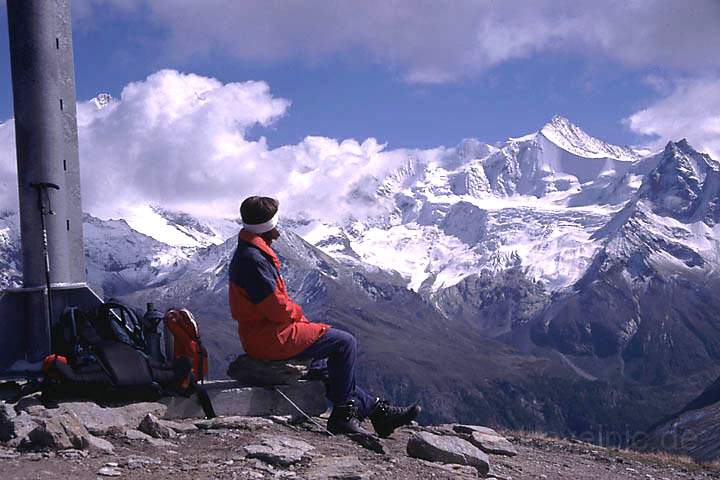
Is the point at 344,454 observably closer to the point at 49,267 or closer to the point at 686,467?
the point at 49,267

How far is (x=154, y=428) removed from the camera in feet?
39.4

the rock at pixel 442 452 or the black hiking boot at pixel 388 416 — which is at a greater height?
the black hiking boot at pixel 388 416

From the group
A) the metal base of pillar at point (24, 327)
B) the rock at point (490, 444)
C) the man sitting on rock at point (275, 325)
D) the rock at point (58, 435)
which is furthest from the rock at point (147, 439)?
the rock at point (490, 444)

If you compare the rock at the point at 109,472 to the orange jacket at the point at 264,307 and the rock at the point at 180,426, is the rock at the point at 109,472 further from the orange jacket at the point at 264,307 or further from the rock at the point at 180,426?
the orange jacket at the point at 264,307

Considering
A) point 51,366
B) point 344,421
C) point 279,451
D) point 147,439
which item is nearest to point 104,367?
point 51,366

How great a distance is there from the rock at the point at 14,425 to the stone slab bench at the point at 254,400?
2.43m

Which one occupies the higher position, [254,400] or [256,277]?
[256,277]

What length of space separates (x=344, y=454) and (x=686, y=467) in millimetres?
10310

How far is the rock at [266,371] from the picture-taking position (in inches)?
542

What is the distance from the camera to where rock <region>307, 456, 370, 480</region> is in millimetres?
10336

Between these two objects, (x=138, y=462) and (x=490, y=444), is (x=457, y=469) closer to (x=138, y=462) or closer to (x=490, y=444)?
(x=490, y=444)

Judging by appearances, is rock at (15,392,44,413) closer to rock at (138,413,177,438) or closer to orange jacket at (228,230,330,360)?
rock at (138,413,177,438)

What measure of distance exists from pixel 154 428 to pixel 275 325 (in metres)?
2.22

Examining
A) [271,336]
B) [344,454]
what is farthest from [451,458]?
[271,336]
